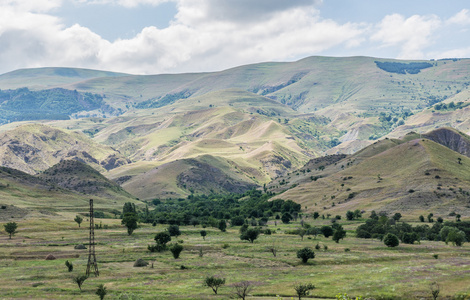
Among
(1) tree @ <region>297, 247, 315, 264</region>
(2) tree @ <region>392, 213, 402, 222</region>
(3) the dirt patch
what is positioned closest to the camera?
(1) tree @ <region>297, 247, 315, 264</region>

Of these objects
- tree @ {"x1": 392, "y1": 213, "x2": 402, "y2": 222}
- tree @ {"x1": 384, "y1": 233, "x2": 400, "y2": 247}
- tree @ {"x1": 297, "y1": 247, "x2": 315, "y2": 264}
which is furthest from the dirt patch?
tree @ {"x1": 392, "y1": 213, "x2": 402, "y2": 222}

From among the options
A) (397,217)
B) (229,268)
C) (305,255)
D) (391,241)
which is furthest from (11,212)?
(397,217)

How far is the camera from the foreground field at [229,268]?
253ft

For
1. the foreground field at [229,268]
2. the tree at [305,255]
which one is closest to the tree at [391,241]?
the foreground field at [229,268]

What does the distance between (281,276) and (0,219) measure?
127782mm

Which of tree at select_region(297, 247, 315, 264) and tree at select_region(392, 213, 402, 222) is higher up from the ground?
tree at select_region(392, 213, 402, 222)

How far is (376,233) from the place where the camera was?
497 ft

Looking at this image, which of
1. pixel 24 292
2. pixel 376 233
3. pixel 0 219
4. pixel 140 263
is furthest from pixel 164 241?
pixel 0 219

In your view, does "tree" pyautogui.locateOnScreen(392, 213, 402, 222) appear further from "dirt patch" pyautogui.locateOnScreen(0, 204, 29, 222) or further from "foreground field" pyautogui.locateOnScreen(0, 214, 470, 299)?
"dirt patch" pyautogui.locateOnScreen(0, 204, 29, 222)

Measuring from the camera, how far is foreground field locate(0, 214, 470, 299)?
7700cm

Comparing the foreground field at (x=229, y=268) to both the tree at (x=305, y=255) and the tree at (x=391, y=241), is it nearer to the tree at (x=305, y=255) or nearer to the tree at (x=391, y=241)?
the tree at (x=305, y=255)

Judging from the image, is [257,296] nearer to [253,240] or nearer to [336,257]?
[336,257]

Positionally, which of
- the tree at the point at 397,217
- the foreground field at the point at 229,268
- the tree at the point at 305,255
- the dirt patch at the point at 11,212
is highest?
the dirt patch at the point at 11,212

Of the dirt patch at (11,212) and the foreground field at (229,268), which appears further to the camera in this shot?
the dirt patch at (11,212)
